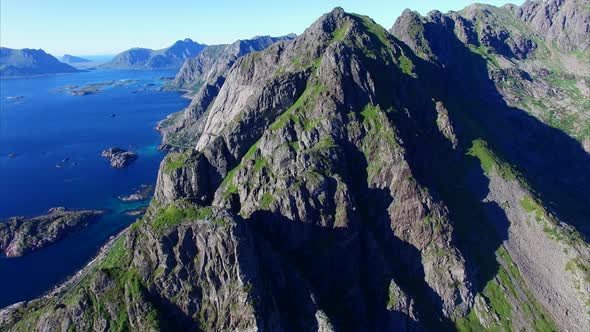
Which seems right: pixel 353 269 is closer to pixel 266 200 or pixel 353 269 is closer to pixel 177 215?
pixel 266 200

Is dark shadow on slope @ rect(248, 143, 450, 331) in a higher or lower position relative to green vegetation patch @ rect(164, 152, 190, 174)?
lower

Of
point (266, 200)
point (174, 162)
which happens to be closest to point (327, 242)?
point (266, 200)

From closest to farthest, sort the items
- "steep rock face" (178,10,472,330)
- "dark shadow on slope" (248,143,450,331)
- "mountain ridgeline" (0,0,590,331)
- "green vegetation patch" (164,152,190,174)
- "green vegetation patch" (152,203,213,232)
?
"mountain ridgeline" (0,0,590,331) → "green vegetation patch" (152,203,213,232) → "dark shadow on slope" (248,143,450,331) → "steep rock face" (178,10,472,330) → "green vegetation patch" (164,152,190,174)

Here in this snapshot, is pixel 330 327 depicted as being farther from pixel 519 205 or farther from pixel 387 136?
pixel 519 205

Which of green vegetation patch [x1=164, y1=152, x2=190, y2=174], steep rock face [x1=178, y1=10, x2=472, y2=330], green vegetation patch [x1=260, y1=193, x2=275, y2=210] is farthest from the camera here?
green vegetation patch [x1=164, y1=152, x2=190, y2=174]

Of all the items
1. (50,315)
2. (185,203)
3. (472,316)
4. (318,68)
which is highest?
(318,68)

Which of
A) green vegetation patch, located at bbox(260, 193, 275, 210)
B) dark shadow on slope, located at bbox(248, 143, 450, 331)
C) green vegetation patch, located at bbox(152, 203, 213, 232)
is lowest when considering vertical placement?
dark shadow on slope, located at bbox(248, 143, 450, 331)

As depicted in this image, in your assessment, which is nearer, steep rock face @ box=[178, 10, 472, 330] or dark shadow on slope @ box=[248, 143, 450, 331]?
dark shadow on slope @ box=[248, 143, 450, 331]

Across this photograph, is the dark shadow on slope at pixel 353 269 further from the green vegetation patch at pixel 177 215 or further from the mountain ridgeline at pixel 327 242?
the green vegetation patch at pixel 177 215

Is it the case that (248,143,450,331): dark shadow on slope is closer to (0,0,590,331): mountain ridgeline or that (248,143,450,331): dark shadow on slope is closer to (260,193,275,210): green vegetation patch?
(0,0,590,331): mountain ridgeline

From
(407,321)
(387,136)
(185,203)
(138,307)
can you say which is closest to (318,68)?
(387,136)

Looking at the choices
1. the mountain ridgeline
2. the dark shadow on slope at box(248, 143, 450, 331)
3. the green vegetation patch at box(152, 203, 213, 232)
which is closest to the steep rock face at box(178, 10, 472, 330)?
the dark shadow on slope at box(248, 143, 450, 331)
